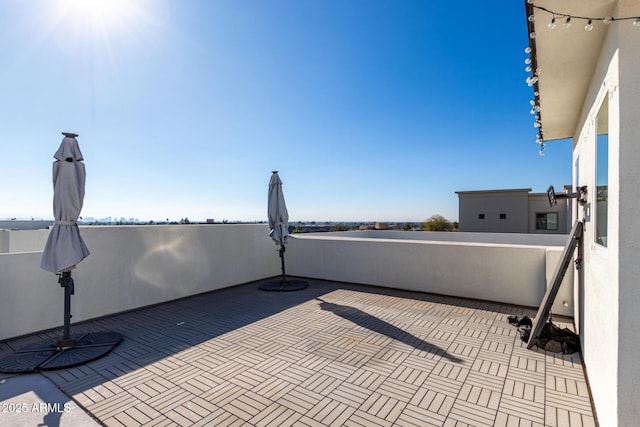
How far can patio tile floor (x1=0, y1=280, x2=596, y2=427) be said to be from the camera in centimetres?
250

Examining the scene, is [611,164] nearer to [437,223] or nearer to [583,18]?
[583,18]

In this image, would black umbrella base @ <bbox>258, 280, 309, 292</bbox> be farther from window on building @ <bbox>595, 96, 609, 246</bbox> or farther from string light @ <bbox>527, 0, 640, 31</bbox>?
string light @ <bbox>527, 0, 640, 31</bbox>

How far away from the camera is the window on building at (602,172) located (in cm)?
217

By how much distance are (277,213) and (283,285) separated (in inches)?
66.9

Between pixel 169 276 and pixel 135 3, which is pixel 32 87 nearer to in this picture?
pixel 135 3

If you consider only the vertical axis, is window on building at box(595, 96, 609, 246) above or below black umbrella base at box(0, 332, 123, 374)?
above

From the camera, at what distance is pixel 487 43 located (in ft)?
23.9

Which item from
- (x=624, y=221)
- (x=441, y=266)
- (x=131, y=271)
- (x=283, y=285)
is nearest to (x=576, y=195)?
(x=624, y=221)

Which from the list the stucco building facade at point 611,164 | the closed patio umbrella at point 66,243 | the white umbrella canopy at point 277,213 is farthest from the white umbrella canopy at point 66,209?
the stucco building facade at point 611,164

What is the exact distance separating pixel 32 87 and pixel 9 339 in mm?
4226

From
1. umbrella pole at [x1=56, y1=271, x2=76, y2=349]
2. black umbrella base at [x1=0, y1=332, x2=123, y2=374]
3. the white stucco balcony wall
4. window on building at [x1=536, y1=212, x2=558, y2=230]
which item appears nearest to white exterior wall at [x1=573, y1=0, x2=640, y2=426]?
the white stucco balcony wall

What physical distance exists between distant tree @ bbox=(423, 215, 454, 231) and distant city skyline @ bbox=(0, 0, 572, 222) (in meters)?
5.35

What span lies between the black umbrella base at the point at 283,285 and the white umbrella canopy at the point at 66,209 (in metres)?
3.80

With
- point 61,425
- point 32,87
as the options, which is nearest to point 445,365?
point 61,425
